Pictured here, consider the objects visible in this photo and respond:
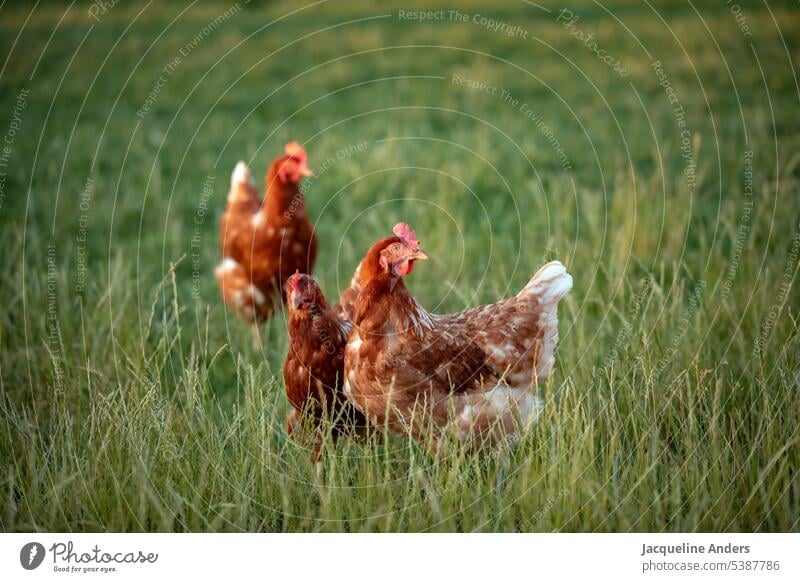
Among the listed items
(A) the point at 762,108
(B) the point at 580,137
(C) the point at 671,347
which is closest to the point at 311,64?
(B) the point at 580,137

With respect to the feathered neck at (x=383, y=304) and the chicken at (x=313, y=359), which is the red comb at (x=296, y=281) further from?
the feathered neck at (x=383, y=304)

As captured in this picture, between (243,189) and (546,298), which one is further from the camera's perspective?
(243,189)

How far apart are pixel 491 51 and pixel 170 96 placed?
323 centimetres

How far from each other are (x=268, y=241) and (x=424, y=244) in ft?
3.79

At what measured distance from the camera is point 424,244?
17.0ft

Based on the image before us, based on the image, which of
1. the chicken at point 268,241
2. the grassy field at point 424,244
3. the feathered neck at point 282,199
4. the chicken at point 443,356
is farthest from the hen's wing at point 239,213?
the chicken at point 443,356

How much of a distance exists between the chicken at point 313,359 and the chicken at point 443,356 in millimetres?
149

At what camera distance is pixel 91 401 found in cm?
321

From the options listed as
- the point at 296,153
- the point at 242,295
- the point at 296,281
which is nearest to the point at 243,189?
the point at 296,153

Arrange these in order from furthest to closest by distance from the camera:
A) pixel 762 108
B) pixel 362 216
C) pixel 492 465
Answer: pixel 762 108 → pixel 362 216 → pixel 492 465

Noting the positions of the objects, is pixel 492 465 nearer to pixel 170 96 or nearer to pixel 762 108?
pixel 762 108

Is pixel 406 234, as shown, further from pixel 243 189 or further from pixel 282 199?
pixel 243 189

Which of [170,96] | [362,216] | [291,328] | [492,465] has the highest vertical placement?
[170,96]

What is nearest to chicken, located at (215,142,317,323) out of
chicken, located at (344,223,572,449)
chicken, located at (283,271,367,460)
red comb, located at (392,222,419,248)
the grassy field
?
the grassy field
